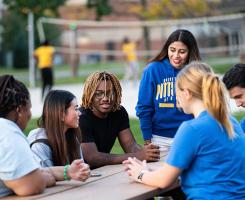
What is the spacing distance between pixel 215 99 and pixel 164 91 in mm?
1928

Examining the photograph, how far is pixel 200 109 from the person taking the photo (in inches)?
132

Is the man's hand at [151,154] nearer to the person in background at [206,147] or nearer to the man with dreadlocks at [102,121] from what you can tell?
the man with dreadlocks at [102,121]

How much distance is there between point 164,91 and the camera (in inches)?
204

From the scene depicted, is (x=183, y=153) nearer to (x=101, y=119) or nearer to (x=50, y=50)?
(x=101, y=119)

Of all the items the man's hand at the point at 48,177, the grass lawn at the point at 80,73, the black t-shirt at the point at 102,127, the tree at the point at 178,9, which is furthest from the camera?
the tree at the point at 178,9

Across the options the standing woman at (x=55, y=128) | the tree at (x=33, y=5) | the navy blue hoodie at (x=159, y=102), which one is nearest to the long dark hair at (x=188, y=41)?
the navy blue hoodie at (x=159, y=102)

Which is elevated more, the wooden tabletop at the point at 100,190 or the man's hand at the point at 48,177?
the man's hand at the point at 48,177

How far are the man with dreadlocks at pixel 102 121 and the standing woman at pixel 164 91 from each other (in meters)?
0.43

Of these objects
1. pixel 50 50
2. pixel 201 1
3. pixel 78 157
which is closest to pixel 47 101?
pixel 78 157

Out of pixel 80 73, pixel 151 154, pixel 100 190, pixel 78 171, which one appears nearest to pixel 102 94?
pixel 151 154

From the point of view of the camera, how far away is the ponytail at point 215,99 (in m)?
3.25

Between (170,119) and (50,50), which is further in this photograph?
(50,50)

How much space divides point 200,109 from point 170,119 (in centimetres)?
A: 183

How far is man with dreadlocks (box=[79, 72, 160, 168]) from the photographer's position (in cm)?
450
